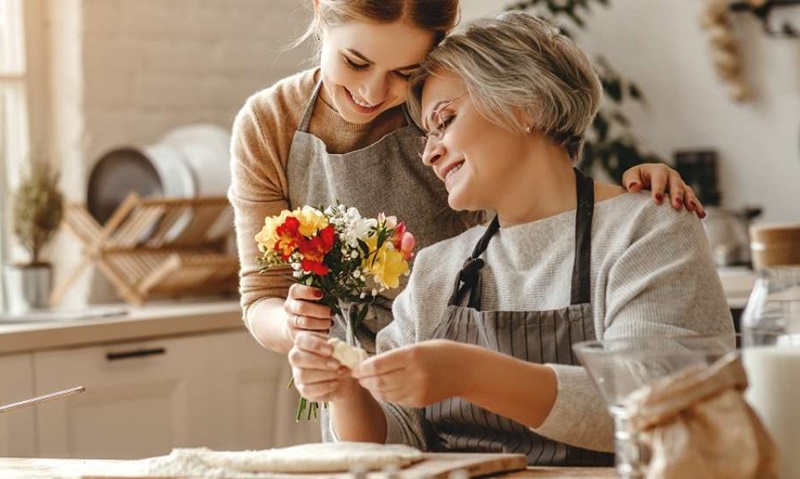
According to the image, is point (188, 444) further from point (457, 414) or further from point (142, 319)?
point (457, 414)

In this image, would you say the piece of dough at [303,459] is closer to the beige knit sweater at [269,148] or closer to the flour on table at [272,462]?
the flour on table at [272,462]

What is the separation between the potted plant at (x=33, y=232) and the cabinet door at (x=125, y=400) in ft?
1.56

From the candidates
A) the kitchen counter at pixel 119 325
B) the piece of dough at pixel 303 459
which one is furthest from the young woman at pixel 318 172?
the kitchen counter at pixel 119 325

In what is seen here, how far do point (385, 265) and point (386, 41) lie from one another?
41cm

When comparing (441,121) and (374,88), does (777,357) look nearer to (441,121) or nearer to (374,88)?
(441,121)

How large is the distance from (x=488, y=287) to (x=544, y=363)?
222mm

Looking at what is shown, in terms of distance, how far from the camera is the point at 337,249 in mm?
2006

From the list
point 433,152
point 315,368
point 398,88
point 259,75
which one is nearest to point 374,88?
point 398,88

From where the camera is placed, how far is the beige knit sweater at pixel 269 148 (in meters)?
2.59

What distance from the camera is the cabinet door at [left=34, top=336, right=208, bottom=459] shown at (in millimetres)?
3510

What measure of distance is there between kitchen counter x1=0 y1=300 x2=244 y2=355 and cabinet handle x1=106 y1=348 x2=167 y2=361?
0.13ft

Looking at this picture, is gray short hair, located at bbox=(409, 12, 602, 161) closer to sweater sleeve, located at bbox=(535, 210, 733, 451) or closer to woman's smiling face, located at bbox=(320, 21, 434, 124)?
woman's smiling face, located at bbox=(320, 21, 434, 124)

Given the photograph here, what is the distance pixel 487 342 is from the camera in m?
2.08

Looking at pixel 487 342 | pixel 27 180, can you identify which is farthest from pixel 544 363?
pixel 27 180
